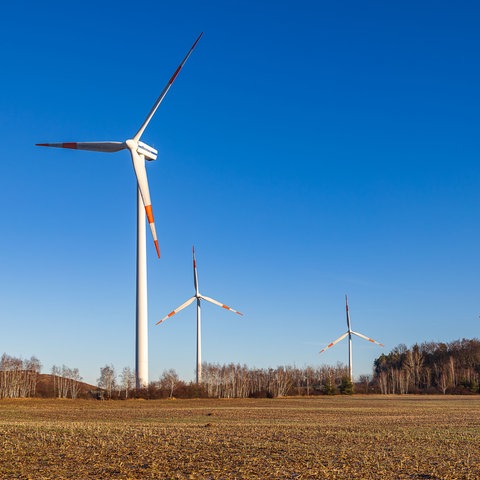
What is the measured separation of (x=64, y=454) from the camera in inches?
965

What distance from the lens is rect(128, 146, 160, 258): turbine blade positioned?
66250 millimetres

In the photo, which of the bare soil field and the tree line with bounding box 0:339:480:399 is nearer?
the bare soil field

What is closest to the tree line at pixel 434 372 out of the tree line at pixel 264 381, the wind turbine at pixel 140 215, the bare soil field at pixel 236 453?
the tree line at pixel 264 381

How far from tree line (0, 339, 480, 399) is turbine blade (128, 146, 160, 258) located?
2639 cm

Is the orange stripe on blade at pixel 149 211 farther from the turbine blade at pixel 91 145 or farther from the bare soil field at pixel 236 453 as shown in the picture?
the bare soil field at pixel 236 453

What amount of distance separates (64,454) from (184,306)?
82.0 metres

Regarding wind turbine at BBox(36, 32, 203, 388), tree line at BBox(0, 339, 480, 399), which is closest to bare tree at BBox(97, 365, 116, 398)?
tree line at BBox(0, 339, 480, 399)

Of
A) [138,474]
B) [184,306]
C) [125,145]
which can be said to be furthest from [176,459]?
[184,306]

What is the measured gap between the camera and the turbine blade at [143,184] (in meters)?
66.2

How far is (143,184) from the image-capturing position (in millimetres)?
69938

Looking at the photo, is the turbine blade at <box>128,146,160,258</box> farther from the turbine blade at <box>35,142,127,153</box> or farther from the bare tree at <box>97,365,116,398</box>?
the bare tree at <box>97,365,116,398</box>

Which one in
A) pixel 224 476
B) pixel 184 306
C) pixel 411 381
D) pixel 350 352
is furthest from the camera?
pixel 411 381

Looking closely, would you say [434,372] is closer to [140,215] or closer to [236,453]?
[140,215]

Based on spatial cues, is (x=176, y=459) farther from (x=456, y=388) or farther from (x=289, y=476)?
(x=456, y=388)
